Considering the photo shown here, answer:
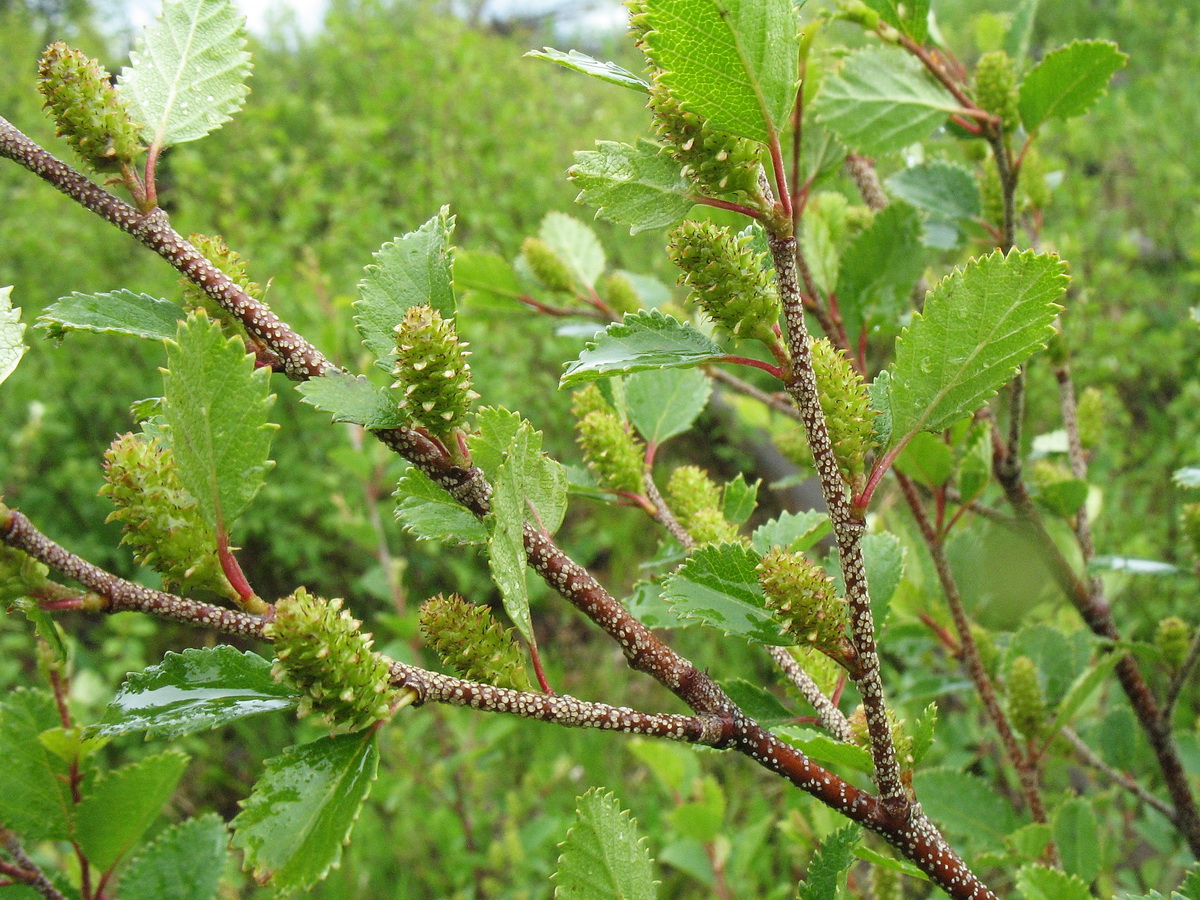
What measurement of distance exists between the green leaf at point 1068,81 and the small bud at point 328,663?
2.82 ft

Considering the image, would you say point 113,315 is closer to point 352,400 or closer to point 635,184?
point 352,400

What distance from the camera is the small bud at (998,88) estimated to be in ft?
3.14

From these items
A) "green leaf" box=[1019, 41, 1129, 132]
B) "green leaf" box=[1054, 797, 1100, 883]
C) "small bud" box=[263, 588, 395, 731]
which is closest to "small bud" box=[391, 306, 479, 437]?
"small bud" box=[263, 588, 395, 731]

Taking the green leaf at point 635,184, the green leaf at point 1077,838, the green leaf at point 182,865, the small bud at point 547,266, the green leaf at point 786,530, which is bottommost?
the green leaf at point 1077,838

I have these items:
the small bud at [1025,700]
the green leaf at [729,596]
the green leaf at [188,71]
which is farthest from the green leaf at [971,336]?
the small bud at [1025,700]

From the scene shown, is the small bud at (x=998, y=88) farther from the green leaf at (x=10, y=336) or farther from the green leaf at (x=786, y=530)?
the green leaf at (x=10, y=336)

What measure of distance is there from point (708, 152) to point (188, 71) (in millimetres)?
396

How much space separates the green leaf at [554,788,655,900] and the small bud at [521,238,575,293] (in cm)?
84

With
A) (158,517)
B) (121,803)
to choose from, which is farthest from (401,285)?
(121,803)

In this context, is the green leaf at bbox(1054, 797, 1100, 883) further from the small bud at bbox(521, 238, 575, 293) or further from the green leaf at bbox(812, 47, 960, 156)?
the small bud at bbox(521, 238, 575, 293)

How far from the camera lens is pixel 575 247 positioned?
1.28 metres

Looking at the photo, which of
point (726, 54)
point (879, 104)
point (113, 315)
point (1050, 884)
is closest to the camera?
point (726, 54)

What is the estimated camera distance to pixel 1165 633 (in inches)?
42.1

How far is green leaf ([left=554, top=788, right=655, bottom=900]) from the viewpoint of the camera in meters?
0.53
